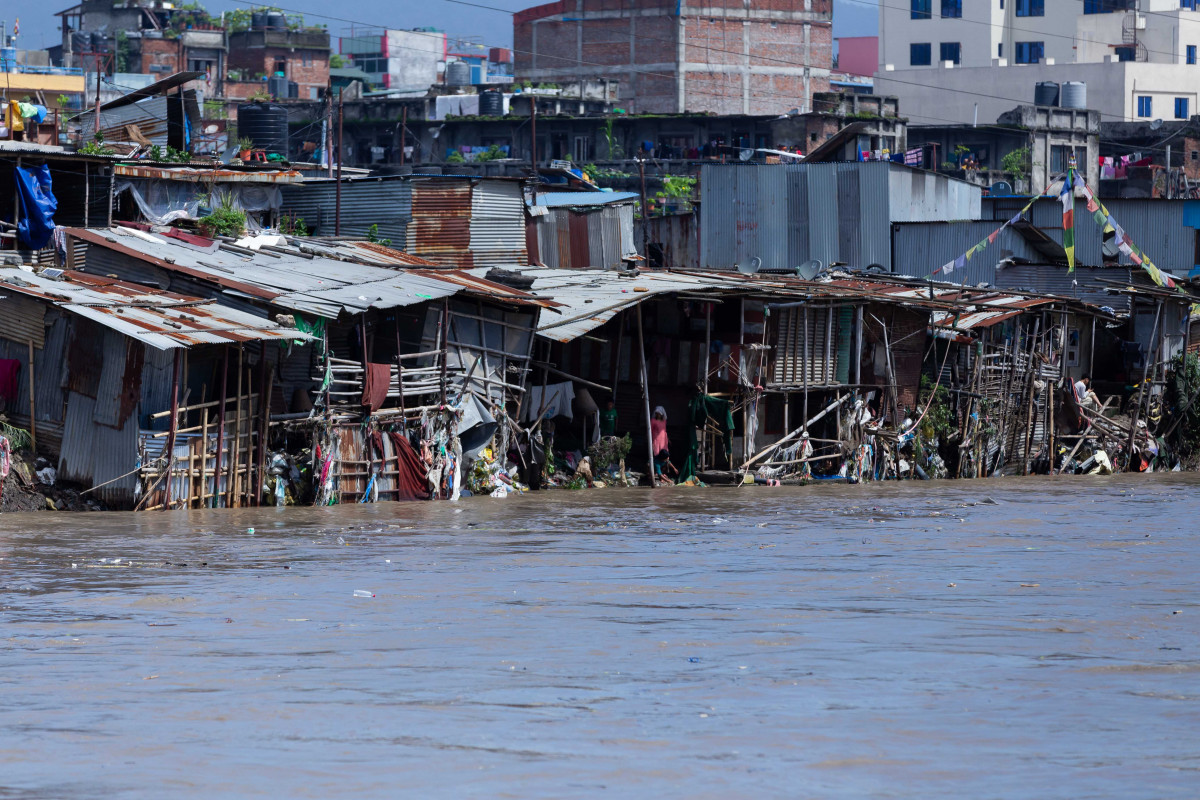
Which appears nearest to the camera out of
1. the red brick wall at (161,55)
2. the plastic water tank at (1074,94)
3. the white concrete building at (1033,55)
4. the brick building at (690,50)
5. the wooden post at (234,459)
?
the wooden post at (234,459)

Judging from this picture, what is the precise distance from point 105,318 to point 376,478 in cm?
414

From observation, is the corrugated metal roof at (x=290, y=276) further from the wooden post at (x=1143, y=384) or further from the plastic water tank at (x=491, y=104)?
the plastic water tank at (x=491, y=104)

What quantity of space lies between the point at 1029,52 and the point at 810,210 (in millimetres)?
41699

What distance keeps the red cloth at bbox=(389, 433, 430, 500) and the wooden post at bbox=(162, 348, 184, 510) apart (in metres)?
3.16

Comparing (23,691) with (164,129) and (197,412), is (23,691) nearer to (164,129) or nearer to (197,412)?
(197,412)

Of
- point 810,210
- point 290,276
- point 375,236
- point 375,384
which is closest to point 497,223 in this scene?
point 375,236

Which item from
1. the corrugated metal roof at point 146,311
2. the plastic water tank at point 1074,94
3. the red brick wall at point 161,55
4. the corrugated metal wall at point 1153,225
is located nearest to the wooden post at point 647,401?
the corrugated metal roof at point 146,311

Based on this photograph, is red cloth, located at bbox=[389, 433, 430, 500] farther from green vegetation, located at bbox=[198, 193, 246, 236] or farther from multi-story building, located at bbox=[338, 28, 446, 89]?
multi-story building, located at bbox=[338, 28, 446, 89]

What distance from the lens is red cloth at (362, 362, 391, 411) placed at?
18.9 meters

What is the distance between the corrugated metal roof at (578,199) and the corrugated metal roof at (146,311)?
1310cm

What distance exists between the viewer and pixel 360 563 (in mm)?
14047

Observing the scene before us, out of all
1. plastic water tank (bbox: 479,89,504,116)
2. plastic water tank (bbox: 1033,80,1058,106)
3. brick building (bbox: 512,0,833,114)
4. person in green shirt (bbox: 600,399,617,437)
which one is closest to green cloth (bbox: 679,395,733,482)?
person in green shirt (bbox: 600,399,617,437)

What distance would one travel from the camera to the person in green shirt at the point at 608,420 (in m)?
22.4

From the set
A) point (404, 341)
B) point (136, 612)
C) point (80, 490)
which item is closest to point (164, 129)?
point (404, 341)
